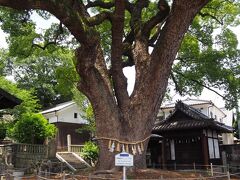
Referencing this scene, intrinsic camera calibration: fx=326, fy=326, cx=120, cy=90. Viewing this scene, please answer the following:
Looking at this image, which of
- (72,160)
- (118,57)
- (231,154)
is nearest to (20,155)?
(72,160)

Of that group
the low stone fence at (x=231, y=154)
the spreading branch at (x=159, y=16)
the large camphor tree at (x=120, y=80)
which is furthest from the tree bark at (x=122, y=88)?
the low stone fence at (x=231, y=154)

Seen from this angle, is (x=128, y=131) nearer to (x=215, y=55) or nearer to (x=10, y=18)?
(x=10, y=18)

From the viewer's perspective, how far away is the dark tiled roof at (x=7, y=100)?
465 inches

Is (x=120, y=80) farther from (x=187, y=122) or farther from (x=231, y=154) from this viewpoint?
(x=231, y=154)

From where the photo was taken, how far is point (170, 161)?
22875 mm

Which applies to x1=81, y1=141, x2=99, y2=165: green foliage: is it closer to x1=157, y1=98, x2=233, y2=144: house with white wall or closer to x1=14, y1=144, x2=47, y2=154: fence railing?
x1=14, y1=144, x2=47, y2=154: fence railing

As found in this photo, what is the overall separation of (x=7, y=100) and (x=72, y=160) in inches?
527

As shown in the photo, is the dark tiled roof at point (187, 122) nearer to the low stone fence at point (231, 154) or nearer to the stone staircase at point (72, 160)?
the low stone fence at point (231, 154)

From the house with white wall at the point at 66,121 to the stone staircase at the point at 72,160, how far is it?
9.34 m

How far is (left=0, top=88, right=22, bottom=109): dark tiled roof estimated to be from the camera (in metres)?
11.8

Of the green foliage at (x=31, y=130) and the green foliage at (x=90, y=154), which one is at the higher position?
the green foliage at (x=31, y=130)

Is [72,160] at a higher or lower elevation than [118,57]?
lower

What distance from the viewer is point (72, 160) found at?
24766 mm

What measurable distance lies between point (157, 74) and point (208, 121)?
32.6 feet
